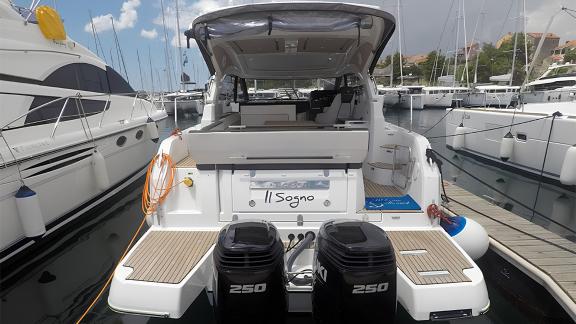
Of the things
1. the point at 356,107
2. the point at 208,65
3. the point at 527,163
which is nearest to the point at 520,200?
the point at 527,163

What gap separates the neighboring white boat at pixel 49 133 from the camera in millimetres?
3955

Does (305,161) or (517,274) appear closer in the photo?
(305,161)

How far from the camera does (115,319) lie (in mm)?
3236

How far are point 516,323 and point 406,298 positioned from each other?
1.78 m

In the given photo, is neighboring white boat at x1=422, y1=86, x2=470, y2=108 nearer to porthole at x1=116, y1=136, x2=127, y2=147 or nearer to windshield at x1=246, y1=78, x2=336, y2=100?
windshield at x1=246, y1=78, x2=336, y2=100

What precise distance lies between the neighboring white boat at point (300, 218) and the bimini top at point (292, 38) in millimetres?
15

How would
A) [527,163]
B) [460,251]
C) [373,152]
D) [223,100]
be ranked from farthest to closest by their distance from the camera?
[527,163], [223,100], [373,152], [460,251]

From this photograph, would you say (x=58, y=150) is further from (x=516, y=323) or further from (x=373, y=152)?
(x=516, y=323)

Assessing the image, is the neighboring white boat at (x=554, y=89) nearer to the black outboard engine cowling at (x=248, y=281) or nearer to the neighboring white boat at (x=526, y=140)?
the neighboring white boat at (x=526, y=140)

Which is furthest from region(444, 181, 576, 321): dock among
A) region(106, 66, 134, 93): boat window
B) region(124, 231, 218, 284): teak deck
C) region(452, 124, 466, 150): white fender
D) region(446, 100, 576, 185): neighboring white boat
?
region(106, 66, 134, 93): boat window

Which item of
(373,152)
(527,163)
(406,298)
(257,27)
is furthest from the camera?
(527,163)

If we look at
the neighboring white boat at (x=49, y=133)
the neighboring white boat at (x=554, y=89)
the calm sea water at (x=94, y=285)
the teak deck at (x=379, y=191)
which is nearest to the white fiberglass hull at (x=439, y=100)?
the neighboring white boat at (x=554, y=89)

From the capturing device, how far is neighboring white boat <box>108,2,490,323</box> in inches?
75.6

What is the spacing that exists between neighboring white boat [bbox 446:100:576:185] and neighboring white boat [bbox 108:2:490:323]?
451 centimetres
